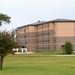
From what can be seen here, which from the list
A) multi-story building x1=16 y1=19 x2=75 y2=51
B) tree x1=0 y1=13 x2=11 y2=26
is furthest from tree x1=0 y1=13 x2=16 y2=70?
multi-story building x1=16 y1=19 x2=75 y2=51

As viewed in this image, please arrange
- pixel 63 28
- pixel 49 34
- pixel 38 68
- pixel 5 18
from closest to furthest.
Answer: pixel 38 68, pixel 5 18, pixel 63 28, pixel 49 34

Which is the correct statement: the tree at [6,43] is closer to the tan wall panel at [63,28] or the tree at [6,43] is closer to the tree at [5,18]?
the tree at [5,18]

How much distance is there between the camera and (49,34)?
130125 millimetres

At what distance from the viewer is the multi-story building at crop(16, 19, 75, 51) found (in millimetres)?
125250

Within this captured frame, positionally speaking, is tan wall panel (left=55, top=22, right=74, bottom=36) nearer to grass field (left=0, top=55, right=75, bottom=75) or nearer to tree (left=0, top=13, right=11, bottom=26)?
tree (left=0, top=13, right=11, bottom=26)

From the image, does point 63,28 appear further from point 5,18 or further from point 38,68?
point 38,68

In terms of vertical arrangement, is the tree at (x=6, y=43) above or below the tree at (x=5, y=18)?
below

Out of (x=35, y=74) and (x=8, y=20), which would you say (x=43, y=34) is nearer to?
(x=8, y=20)

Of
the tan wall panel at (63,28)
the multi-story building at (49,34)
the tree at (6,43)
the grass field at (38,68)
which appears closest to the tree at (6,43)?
the tree at (6,43)

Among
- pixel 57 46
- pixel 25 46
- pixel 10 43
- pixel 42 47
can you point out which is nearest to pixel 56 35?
pixel 57 46

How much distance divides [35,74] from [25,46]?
413 ft

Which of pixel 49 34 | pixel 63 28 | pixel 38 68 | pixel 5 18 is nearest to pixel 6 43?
pixel 38 68

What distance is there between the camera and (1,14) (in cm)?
9562

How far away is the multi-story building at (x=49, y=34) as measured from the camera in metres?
125
